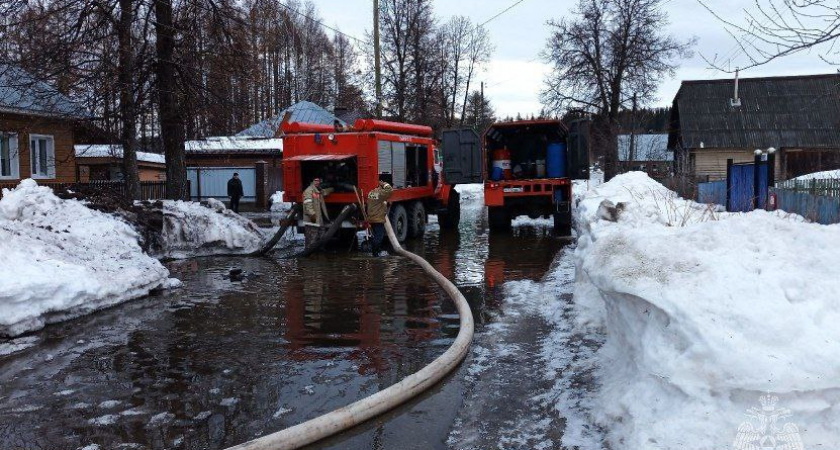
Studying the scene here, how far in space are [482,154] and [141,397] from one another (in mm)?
13163

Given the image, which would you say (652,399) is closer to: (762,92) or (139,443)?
(139,443)

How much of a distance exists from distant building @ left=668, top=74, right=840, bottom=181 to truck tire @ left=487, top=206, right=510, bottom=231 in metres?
19.3

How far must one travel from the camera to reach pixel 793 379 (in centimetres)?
370

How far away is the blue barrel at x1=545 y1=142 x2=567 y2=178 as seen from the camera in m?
18.0

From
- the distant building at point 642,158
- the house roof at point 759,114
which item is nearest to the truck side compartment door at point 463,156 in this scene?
the distant building at point 642,158

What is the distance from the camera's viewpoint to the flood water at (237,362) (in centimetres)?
480

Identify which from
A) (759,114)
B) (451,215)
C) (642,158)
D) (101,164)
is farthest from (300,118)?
(642,158)

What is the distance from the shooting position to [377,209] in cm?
1374

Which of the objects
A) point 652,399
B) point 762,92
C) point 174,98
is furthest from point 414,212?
point 762,92

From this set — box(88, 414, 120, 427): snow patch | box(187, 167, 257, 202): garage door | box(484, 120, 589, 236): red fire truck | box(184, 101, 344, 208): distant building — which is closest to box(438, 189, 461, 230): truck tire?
box(484, 120, 589, 236): red fire truck

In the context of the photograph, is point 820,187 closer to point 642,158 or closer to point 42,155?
point 42,155

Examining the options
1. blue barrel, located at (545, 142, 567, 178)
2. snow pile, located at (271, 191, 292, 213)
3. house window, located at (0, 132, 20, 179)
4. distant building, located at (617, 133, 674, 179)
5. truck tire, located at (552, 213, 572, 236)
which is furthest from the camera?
distant building, located at (617, 133, 674, 179)

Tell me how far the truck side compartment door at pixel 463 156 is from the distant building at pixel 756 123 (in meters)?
19.8

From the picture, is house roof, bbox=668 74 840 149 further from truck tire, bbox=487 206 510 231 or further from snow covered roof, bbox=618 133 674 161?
truck tire, bbox=487 206 510 231
